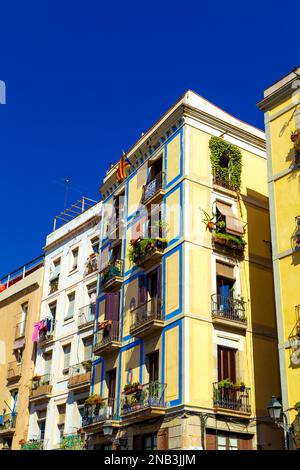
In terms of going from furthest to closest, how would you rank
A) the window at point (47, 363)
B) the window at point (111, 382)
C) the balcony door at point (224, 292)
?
the window at point (47, 363)
the window at point (111, 382)
the balcony door at point (224, 292)

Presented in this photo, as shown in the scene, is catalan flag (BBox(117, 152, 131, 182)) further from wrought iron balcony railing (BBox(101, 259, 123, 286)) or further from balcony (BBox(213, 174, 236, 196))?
balcony (BBox(213, 174, 236, 196))

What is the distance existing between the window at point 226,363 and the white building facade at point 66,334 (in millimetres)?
9200

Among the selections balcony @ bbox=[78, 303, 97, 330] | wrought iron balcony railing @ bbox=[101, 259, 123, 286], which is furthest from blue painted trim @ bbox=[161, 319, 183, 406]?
balcony @ bbox=[78, 303, 97, 330]

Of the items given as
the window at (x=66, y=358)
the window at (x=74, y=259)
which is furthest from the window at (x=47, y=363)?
the window at (x=74, y=259)

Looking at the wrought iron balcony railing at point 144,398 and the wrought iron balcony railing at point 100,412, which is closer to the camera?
the wrought iron balcony railing at point 144,398

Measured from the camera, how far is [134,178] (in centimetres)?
3303

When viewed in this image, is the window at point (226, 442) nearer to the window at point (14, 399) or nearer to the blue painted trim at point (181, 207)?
the blue painted trim at point (181, 207)

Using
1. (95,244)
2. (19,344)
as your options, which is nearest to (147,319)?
(95,244)

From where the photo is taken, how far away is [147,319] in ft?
89.2

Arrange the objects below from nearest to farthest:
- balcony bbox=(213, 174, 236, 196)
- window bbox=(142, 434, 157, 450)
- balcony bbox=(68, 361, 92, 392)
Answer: window bbox=(142, 434, 157, 450) < balcony bbox=(213, 174, 236, 196) < balcony bbox=(68, 361, 92, 392)

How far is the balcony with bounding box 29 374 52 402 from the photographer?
36.1 m

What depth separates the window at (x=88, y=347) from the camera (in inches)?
1368

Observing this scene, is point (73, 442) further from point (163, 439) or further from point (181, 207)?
point (181, 207)

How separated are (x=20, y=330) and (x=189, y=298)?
736 inches
